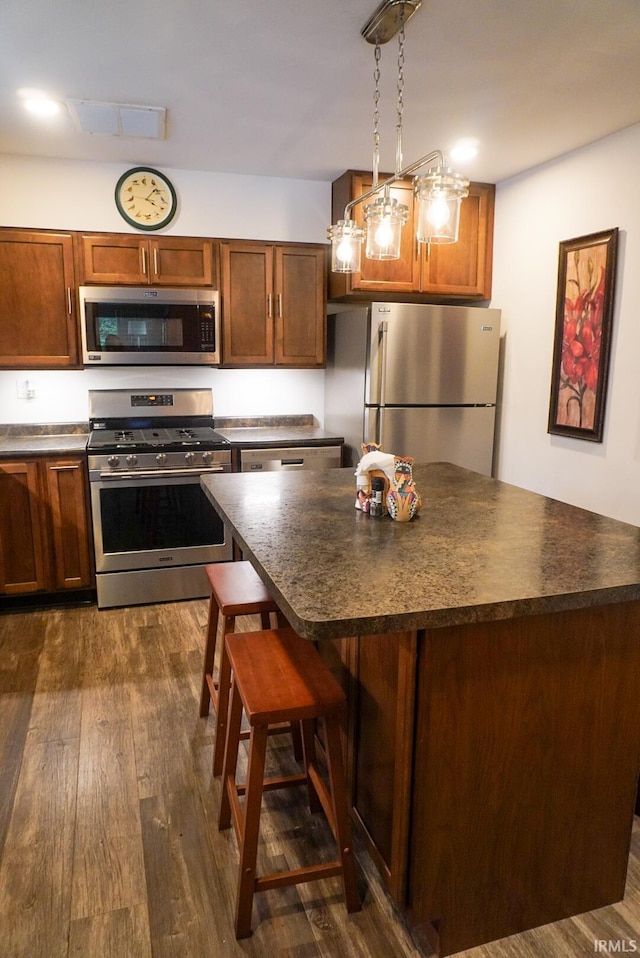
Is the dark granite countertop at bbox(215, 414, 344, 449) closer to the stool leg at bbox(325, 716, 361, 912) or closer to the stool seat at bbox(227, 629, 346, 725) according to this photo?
the stool seat at bbox(227, 629, 346, 725)

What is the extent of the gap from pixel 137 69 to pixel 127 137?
831 millimetres

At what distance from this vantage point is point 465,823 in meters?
1.48

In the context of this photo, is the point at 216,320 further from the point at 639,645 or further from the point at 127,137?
the point at 639,645

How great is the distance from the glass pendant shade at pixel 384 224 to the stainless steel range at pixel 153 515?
1.89 meters

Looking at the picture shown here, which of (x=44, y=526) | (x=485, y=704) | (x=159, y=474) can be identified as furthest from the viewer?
(x=159, y=474)

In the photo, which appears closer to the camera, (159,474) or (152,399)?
(159,474)

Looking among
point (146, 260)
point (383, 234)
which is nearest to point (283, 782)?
point (383, 234)

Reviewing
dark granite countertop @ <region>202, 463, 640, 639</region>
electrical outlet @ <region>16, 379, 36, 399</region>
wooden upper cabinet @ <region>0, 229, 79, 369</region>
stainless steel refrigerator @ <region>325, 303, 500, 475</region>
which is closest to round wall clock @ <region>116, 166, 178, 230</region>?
wooden upper cabinet @ <region>0, 229, 79, 369</region>

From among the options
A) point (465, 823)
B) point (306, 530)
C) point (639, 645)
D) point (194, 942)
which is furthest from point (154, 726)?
point (639, 645)

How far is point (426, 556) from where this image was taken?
1.58 m

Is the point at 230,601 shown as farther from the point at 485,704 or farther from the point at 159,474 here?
the point at 159,474

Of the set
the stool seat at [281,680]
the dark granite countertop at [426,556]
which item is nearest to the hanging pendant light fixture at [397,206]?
the dark granite countertop at [426,556]

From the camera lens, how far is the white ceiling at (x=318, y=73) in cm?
202

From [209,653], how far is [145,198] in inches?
107
